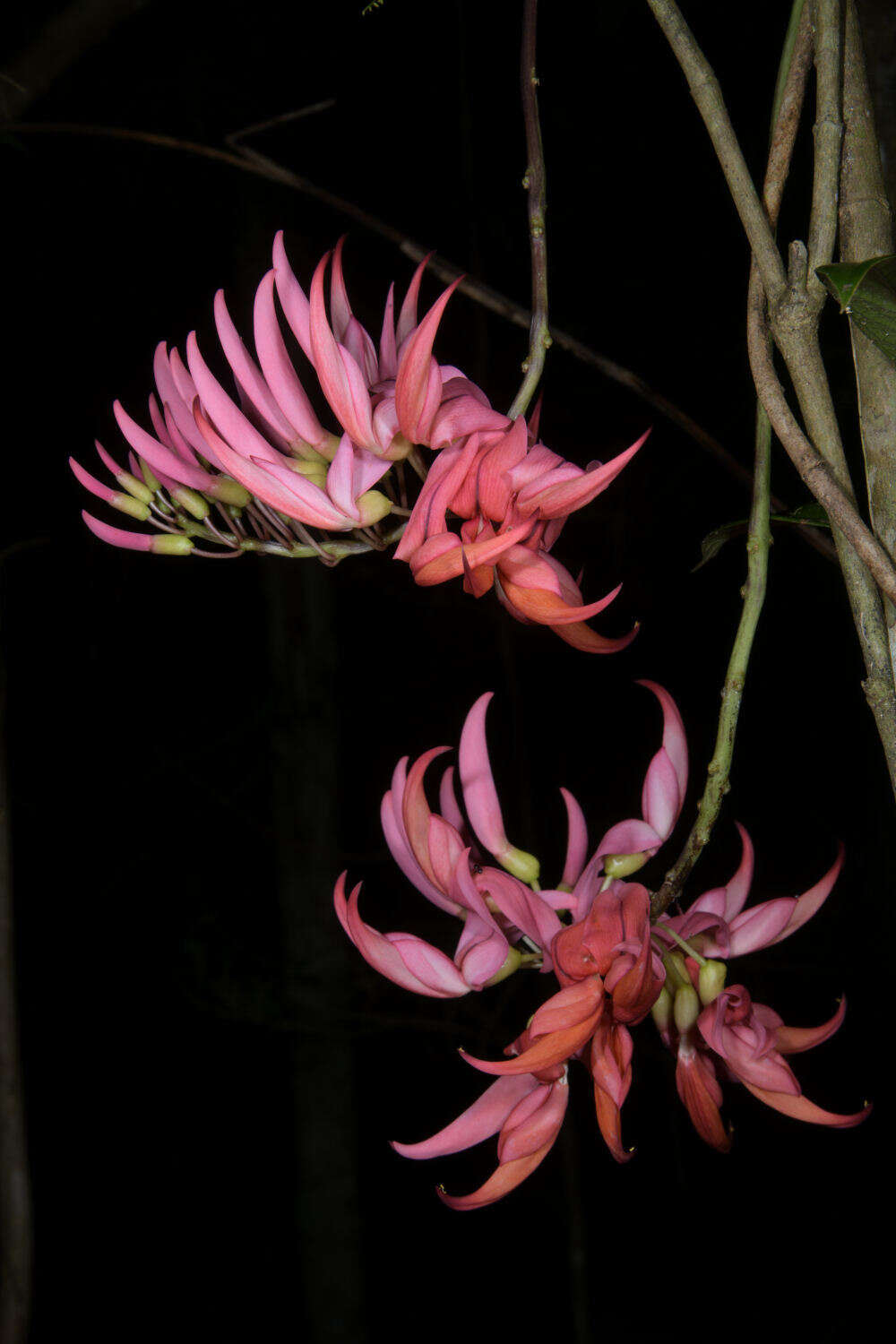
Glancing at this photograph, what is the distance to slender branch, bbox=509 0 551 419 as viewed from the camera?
0.27 m

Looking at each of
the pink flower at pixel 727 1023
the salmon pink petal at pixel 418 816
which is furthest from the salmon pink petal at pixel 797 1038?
the salmon pink petal at pixel 418 816

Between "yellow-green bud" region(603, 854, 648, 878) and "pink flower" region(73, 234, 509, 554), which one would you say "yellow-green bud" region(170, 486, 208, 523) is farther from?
"yellow-green bud" region(603, 854, 648, 878)

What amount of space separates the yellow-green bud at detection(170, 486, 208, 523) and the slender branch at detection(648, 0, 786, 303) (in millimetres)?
186

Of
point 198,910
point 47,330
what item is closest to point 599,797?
point 198,910

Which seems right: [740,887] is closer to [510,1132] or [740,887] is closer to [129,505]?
[510,1132]

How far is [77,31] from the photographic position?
2.30ft

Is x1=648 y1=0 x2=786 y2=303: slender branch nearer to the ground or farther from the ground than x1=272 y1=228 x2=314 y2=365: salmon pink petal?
farther from the ground

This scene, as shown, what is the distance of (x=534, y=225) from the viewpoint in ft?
1.04

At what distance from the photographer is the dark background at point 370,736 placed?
0.88 metres

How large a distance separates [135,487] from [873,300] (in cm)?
23

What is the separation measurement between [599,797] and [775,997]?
0.24 metres

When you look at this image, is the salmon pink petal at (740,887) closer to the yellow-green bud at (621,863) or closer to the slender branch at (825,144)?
the yellow-green bud at (621,863)

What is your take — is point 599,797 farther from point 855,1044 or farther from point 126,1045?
point 126,1045

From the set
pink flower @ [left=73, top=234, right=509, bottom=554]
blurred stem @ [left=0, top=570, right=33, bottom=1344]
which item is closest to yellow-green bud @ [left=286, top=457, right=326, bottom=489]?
pink flower @ [left=73, top=234, right=509, bottom=554]
